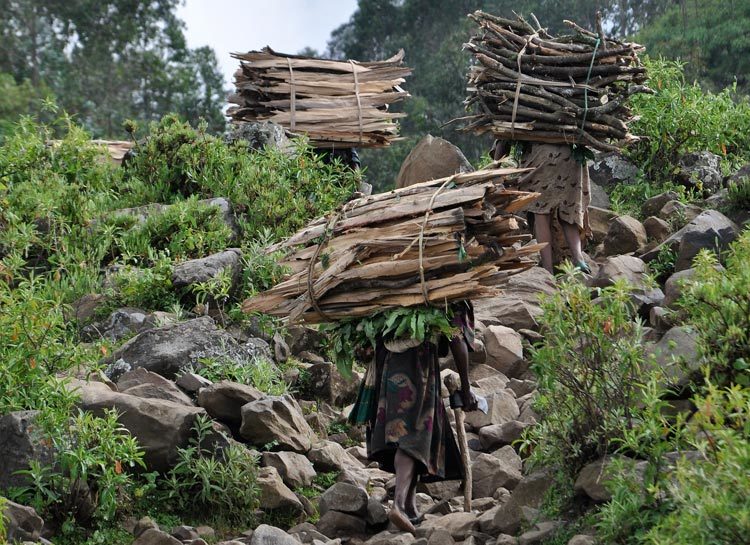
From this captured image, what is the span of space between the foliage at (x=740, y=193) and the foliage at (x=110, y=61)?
14.5 meters

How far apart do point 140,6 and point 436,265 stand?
18667 millimetres

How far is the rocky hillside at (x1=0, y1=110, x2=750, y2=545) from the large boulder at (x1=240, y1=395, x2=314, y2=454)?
0.6 inches

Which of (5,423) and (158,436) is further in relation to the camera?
(158,436)

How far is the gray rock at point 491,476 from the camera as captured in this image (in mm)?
6199

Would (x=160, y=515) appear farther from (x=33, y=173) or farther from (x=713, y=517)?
(x=33, y=173)

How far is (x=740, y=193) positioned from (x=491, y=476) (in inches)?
177

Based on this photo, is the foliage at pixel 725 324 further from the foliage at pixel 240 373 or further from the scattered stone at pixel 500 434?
the foliage at pixel 240 373

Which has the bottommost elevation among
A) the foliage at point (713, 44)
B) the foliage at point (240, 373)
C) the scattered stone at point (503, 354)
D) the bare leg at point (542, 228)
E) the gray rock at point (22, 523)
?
the gray rock at point (22, 523)

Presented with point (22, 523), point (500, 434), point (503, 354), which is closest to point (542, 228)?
point (503, 354)

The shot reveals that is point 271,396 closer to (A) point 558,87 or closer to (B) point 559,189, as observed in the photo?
(B) point 559,189

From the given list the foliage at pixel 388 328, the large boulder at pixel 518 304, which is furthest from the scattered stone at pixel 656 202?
the foliage at pixel 388 328

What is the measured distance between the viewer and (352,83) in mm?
11445

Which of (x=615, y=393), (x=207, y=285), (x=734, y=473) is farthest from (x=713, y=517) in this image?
(x=207, y=285)

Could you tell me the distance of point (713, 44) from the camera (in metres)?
19.9
